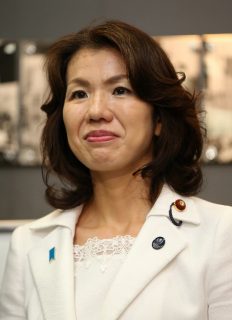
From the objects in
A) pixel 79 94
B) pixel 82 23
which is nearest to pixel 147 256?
pixel 79 94

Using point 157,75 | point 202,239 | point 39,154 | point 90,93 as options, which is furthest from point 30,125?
point 202,239

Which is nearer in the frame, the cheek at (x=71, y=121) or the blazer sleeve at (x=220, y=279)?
the blazer sleeve at (x=220, y=279)

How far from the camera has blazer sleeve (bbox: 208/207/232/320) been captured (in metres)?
1.51

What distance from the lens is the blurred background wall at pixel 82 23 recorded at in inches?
88.4

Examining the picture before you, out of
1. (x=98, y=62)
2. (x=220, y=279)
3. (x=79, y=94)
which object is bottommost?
(x=220, y=279)

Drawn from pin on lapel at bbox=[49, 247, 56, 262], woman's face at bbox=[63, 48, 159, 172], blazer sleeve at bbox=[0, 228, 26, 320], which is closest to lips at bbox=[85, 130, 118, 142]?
woman's face at bbox=[63, 48, 159, 172]

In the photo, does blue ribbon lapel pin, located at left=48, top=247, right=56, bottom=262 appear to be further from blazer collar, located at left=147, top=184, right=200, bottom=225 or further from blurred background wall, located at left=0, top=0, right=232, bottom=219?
blurred background wall, located at left=0, top=0, right=232, bottom=219

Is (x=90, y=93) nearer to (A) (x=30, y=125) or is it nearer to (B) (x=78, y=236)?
(B) (x=78, y=236)

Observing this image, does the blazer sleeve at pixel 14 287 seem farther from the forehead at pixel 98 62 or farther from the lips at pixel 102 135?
the forehead at pixel 98 62

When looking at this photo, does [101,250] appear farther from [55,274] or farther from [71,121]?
[71,121]

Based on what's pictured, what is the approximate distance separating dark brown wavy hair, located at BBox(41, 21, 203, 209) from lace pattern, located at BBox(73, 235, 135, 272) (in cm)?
19

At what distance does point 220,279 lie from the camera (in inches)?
59.7

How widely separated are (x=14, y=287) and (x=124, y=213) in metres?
0.47

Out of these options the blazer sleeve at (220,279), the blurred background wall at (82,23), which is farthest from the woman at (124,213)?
the blurred background wall at (82,23)
